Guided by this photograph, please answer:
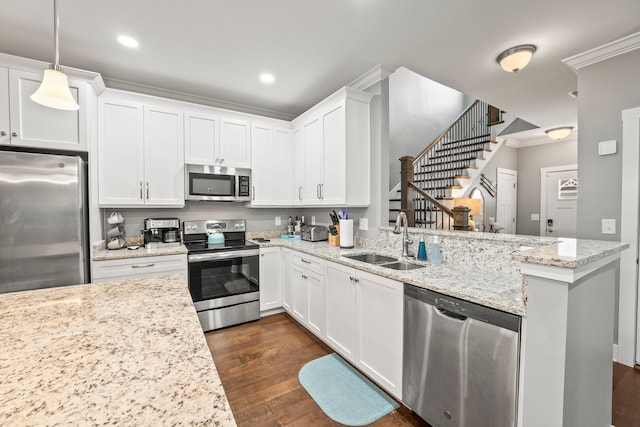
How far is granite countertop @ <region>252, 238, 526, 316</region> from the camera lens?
1353 mm

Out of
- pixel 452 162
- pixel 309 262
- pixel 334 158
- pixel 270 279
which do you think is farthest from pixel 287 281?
pixel 452 162

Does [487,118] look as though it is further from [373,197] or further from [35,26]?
[35,26]

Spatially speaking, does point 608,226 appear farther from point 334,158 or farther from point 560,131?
point 560,131

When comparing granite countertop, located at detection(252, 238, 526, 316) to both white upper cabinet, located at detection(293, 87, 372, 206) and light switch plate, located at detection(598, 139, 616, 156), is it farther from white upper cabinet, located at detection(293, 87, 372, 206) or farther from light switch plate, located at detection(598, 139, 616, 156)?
light switch plate, located at detection(598, 139, 616, 156)

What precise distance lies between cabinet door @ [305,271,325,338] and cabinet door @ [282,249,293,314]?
1.35 feet

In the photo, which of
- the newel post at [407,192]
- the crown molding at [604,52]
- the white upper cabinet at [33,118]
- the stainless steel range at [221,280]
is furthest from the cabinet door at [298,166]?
the crown molding at [604,52]

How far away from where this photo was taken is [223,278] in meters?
3.05

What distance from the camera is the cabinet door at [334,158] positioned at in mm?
2879

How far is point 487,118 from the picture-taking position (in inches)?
247

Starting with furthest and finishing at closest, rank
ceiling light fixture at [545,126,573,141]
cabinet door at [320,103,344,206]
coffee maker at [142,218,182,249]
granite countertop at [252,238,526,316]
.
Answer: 1. ceiling light fixture at [545,126,573,141]
2. coffee maker at [142,218,182,249]
3. cabinet door at [320,103,344,206]
4. granite countertop at [252,238,526,316]

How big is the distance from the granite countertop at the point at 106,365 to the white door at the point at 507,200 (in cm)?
699

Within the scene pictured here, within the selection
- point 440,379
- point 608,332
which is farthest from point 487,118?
point 440,379

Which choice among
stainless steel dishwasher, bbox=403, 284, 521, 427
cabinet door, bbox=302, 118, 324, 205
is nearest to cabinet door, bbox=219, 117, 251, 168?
cabinet door, bbox=302, 118, 324, 205

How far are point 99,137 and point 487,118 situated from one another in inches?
275
